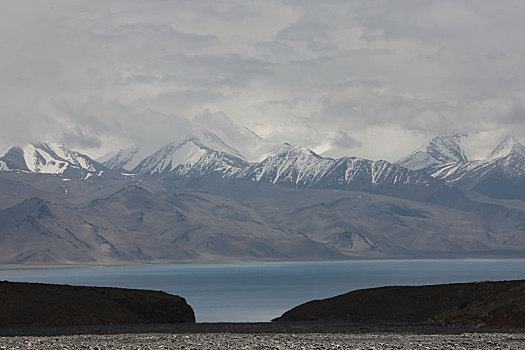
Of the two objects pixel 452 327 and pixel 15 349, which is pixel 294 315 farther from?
pixel 15 349

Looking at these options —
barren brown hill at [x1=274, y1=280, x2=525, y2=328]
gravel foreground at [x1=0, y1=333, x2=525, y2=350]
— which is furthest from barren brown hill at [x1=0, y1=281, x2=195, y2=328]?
gravel foreground at [x1=0, y1=333, x2=525, y2=350]

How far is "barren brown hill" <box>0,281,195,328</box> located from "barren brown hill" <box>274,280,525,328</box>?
45.0 ft

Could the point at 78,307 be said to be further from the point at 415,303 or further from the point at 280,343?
the point at 280,343

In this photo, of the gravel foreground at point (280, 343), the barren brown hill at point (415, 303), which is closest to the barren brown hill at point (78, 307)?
the barren brown hill at point (415, 303)

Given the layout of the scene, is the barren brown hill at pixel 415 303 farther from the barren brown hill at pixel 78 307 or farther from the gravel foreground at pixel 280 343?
the gravel foreground at pixel 280 343

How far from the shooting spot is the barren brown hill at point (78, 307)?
68.6 meters

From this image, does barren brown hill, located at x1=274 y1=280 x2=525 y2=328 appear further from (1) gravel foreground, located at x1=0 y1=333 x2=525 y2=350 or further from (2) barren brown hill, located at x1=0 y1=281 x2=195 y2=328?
(1) gravel foreground, located at x1=0 y1=333 x2=525 y2=350

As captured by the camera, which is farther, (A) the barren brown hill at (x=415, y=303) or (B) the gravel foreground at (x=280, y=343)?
(A) the barren brown hill at (x=415, y=303)

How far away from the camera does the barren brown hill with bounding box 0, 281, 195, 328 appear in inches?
2702

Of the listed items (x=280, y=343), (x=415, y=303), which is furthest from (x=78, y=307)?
(x=280, y=343)

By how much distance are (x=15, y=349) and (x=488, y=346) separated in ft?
70.0

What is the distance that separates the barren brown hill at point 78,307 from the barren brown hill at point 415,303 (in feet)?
45.0

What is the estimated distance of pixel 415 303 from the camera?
271ft

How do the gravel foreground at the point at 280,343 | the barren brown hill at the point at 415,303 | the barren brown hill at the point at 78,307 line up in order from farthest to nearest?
the barren brown hill at the point at 415,303
the barren brown hill at the point at 78,307
the gravel foreground at the point at 280,343
